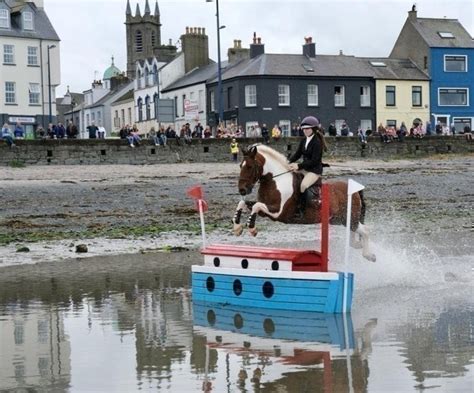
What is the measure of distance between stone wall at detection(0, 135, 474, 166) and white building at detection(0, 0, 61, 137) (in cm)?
2454

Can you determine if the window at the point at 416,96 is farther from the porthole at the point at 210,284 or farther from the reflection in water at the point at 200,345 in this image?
the porthole at the point at 210,284

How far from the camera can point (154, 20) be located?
458 ft

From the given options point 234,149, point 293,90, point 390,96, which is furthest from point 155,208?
point 390,96

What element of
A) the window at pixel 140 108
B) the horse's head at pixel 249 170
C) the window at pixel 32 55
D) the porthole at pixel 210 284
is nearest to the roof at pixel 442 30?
the window at pixel 140 108

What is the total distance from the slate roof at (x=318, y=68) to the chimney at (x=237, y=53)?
2.34 meters

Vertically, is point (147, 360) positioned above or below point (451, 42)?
below

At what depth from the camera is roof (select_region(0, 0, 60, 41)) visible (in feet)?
232

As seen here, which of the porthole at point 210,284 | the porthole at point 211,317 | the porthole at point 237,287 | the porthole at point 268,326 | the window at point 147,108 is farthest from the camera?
the window at point 147,108

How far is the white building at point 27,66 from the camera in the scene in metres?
69.8

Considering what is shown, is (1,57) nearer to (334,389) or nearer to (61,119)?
(61,119)

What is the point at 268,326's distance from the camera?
10047 millimetres

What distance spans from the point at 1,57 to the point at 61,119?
187 ft

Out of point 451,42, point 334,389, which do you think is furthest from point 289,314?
point 451,42

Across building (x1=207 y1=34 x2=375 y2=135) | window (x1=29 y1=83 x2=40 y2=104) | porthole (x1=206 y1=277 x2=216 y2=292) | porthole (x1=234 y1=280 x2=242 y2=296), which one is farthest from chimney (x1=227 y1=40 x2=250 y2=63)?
porthole (x1=234 y1=280 x2=242 y2=296)
